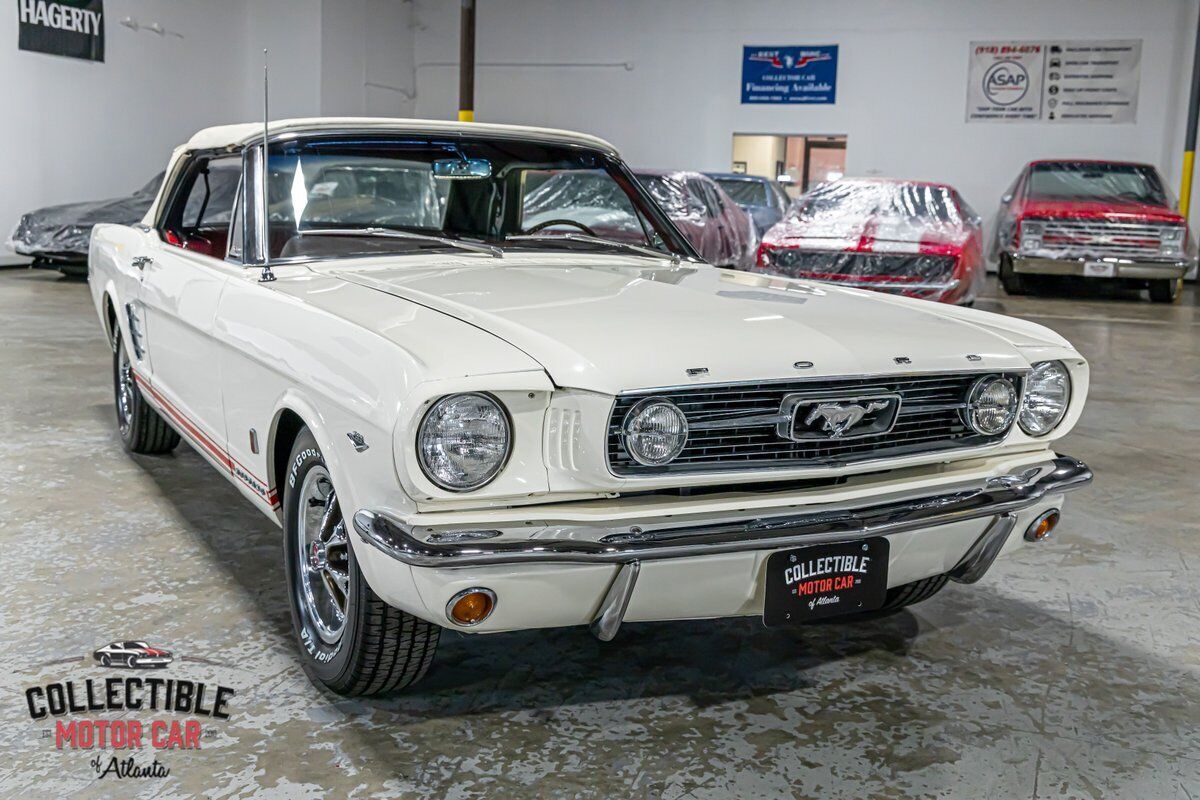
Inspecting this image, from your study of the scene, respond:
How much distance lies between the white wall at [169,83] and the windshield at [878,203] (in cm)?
862

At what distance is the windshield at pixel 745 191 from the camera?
13617mm

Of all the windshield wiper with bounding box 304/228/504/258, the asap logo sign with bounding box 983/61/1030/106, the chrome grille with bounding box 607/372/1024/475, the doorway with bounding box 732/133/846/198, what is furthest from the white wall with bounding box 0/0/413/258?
the chrome grille with bounding box 607/372/1024/475

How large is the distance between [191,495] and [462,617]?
228cm

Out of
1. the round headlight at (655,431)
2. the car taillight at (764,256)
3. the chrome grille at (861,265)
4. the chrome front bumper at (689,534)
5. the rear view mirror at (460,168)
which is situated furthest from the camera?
the car taillight at (764,256)

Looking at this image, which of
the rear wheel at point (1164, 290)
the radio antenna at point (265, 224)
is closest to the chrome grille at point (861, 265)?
the rear wheel at point (1164, 290)

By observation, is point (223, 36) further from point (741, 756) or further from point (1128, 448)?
point (741, 756)

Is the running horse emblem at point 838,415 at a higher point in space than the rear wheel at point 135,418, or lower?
higher

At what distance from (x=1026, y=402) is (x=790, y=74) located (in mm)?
15384

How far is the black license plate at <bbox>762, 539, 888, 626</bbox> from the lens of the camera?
2.19 m

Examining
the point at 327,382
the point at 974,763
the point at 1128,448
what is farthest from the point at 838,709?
the point at 1128,448

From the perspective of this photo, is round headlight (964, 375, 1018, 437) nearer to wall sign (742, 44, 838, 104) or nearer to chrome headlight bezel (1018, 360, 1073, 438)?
chrome headlight bezel (1018, 360, 1073, 438)

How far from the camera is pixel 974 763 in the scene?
2.28m

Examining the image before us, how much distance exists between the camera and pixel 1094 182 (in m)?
12.8

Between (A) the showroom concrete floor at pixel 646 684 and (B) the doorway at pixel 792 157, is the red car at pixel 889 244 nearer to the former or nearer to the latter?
(A) the showroom concrete floor at pixel 646 684
